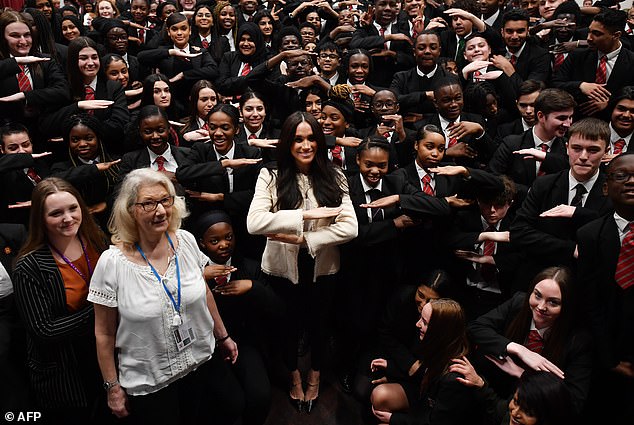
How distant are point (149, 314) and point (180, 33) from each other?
4388 mm

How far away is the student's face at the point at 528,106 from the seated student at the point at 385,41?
2.03m

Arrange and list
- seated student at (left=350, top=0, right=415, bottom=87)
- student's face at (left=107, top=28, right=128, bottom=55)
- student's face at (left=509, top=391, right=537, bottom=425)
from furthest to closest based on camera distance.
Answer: seated student at (left=350, top=0, right=415, bottom=87) < student's face at (left=107, top=28, right=128, bottom=55) < student's face at (left=509, top=391, right=537, bottom=425)

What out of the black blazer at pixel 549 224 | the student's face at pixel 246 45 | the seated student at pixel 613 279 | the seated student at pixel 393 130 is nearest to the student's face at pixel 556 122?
the black blazer at pixel 549 224

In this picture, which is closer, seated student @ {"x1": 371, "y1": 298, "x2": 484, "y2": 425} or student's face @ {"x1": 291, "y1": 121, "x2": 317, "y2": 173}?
seated student @ {"x1": 371, "y1": 298, "x2": 484, "y2": 425}

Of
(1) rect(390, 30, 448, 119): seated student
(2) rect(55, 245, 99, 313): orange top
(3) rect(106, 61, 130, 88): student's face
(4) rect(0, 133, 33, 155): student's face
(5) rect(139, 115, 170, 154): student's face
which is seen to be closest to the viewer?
(2) rect(55, 245, 99, 313): orange top

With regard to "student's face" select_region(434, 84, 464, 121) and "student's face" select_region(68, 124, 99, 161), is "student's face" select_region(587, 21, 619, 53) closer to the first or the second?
"student's face" select_region(434, 84, 464, 121)

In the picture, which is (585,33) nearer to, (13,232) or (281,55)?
(281,55)

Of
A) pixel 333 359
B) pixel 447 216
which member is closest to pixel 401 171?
pixel 447 216

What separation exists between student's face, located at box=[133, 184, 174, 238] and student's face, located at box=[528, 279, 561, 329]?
2028 mm

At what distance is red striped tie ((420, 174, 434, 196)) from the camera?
382 centimetres

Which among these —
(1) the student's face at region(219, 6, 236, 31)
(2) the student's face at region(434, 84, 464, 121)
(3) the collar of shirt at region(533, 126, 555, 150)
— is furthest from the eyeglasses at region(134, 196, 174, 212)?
(1) the student's face at region(219, 6, 236, 31)

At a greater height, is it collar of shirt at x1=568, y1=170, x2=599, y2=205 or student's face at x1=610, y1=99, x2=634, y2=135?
student's face at x1=610, y1=99, x2=634, y2=135

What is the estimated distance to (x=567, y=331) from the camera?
9.37ft

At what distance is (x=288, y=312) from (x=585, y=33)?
468 cm
